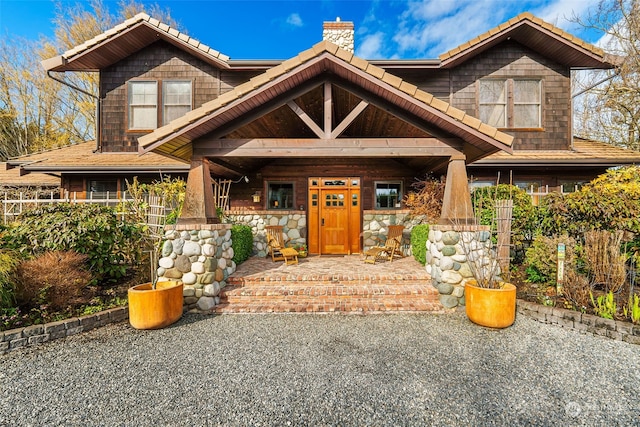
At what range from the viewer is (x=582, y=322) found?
A: 3.97 meters

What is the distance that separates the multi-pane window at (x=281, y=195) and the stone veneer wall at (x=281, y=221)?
0.31 m

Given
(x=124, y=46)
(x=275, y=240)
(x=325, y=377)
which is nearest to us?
(x=325, y=377)

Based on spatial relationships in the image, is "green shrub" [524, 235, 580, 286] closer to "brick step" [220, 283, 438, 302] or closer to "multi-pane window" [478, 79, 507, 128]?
"brick step" [220, 283, 438, 302]

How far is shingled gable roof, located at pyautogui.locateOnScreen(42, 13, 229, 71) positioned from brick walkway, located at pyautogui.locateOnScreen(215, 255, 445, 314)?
22.7 ft

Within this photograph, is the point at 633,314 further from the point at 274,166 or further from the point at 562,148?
the point at 274,166

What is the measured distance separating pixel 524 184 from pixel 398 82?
6626 millimetres

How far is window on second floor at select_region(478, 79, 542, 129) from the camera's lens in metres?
8.66

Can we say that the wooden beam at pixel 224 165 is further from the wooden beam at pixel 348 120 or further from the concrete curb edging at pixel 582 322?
the concrete curb edging at pixel 582 322

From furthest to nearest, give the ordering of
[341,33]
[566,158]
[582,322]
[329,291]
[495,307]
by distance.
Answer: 1. [341,33]
2. [566,158]
3. [329,291]
4. [495,307]
5. [582,322]

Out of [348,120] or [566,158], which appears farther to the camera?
[566,158]

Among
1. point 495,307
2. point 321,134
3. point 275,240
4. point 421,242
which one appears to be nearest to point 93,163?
point 275,240

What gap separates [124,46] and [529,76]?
12.5 metres

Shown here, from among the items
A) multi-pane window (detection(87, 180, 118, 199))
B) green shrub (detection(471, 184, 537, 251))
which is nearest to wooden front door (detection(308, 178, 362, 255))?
green shrub (detection(471, 184, 537, 251))

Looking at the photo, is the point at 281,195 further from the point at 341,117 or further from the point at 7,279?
the point at 7,279
